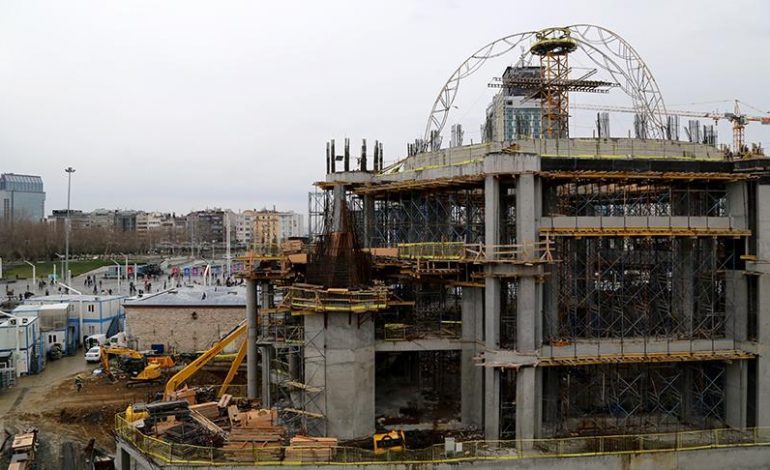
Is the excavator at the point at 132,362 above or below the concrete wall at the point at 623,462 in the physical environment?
above

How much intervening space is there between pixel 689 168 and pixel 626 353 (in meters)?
8.67

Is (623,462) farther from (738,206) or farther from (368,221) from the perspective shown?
(368,221)

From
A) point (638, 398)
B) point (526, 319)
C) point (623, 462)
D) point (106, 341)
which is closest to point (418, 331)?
point (526, 319)

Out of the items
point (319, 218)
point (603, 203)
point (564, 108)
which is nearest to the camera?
point (603, 203)

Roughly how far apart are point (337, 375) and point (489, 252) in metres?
8.35

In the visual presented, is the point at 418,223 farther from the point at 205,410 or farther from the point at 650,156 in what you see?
the point at 205,410

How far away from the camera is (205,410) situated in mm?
26016

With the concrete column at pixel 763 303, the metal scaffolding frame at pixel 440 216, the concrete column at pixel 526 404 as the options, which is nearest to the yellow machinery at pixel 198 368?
the metal scaffolding frame at pixel 440 216

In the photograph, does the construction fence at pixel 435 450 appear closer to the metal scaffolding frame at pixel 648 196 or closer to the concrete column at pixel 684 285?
the concrete column at pixel 684 285

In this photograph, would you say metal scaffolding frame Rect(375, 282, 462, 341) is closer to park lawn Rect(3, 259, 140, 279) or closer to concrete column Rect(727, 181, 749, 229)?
concrete column Rect(727, 181, 749, 229)

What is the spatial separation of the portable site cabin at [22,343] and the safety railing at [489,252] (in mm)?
27796

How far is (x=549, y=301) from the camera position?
25.8 meters

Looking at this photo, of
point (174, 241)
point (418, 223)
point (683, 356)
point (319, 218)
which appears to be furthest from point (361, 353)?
point (174, 241)

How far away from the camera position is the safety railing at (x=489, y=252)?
2361 centimetres
